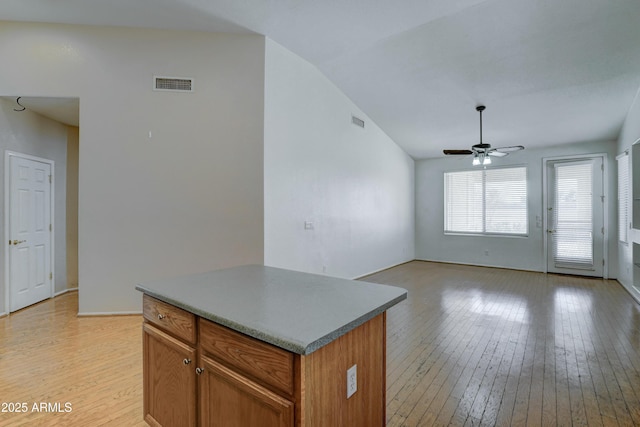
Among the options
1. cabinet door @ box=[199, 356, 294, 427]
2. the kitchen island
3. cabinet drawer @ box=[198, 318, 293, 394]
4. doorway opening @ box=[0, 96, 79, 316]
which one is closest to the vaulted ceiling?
doorway opening @ box=[0, 96, 79, 316]

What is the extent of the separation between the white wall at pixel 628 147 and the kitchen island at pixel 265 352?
5.23 metres

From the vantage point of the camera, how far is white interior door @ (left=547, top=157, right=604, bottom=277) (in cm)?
612

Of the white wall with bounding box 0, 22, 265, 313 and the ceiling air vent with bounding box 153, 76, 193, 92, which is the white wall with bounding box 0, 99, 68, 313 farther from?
the ceiling air vent with bounding box 153, 76, 193, 92

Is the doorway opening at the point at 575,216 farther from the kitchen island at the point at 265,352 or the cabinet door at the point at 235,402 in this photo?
the cabinet door at the point at 235,402

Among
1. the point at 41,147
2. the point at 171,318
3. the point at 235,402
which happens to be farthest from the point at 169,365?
the point at 41,147

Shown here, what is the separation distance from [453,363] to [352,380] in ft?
6.29

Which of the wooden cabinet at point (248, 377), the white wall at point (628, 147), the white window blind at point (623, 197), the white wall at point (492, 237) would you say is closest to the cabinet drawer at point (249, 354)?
the wooden cabinet at point (248, 377)

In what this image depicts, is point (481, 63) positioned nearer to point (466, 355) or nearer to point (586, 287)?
point (466, 355)

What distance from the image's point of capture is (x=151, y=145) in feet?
12.8

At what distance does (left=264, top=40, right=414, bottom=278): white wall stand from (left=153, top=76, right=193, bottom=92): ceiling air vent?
99 centimetres

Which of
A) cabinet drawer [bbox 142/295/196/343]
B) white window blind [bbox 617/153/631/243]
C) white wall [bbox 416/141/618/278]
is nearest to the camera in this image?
cabinet drawer [bbox 142/295/196/343]

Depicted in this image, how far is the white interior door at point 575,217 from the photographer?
6.12 m

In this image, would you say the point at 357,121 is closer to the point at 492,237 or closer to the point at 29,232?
the point at 492,237

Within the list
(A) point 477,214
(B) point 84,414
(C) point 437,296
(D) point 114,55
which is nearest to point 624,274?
(A) point 477,214
